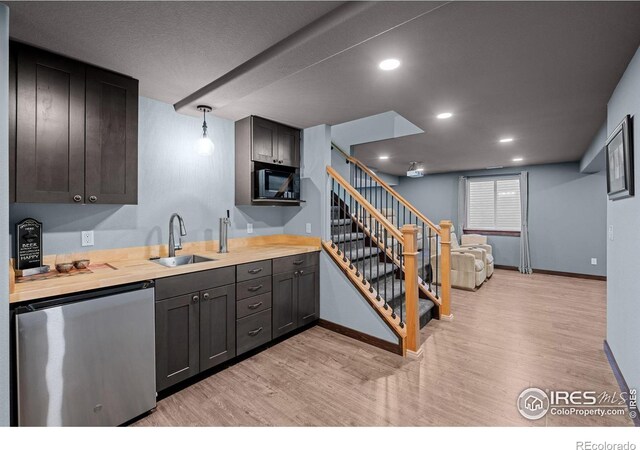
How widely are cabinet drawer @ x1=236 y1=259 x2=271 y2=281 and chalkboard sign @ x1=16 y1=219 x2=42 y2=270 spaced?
52.7 inches

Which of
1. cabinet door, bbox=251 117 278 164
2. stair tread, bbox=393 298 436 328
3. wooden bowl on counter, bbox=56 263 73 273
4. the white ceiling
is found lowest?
stair tread, bbox=393 298 436 328

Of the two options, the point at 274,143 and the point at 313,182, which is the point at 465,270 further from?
the point at 274,143

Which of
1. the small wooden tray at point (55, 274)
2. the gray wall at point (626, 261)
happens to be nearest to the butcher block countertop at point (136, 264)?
the small wooden tray at point (55, 274)

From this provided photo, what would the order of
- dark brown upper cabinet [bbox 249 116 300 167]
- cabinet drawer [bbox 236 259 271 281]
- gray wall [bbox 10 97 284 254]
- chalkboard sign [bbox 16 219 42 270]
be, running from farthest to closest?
dark brown upper cabinet [bbox 249 116 300 167]
cabinet drawer [bbox 236 259 271 281]
gray wall [bbox 10 97 284 254]
chalkboard sign [bbox 16 219 42 270]

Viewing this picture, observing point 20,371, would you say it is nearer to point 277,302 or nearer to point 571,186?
point 277,302

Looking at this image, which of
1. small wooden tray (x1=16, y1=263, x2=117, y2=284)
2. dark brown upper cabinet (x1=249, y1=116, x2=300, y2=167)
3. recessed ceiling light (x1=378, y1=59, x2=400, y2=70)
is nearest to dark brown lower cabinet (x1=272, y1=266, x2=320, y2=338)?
dark brown upper cabinet (x1=249, y1=116, x2=300, y2=167)

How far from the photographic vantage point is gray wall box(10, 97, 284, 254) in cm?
227

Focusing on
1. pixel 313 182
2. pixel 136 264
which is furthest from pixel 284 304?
pixel 313 182

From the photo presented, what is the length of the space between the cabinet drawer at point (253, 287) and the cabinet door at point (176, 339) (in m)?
0.40

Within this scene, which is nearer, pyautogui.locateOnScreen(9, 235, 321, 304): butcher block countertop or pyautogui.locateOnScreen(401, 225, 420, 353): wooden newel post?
pyautogui.locateOnScreen(9, 235, 321, 304): butcher block countertop

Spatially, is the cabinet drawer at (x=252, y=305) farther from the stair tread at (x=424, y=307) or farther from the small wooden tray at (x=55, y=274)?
the stair tread at (x=424, y=307)

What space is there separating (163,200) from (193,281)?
1.00 metres

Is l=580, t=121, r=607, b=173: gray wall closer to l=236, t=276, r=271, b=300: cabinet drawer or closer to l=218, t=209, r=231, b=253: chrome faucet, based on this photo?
l=236, t=276, r=271, b=300: cabinet drawer

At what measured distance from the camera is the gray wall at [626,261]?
6.39ft
